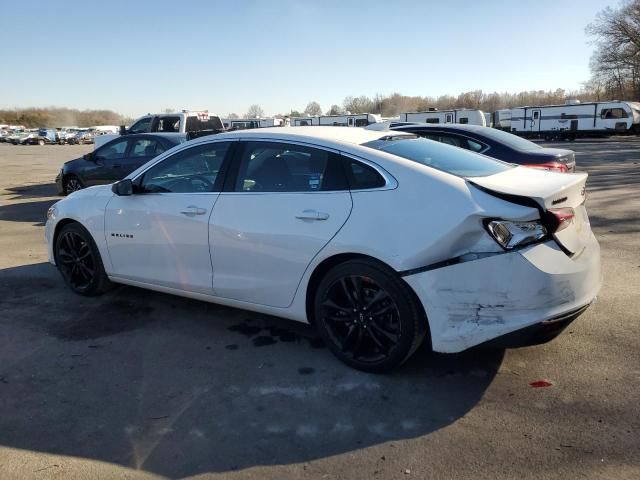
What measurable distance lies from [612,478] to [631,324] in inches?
82.4

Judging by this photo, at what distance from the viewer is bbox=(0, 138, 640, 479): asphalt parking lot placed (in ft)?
8.92

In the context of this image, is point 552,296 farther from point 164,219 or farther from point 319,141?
point 164,219

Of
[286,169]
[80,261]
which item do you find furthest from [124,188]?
[286,169]

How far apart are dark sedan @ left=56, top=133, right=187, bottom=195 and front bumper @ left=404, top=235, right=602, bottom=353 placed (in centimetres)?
859

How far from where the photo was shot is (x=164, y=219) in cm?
442

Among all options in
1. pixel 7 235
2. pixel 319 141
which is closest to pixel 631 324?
pixel 319 141

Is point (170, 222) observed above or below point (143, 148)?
below

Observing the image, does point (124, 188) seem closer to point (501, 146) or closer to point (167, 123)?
point (501, 146)

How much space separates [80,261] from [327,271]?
113 inches

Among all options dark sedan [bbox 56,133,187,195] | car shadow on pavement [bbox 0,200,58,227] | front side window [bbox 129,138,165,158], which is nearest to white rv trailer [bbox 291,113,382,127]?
car shadow on pavement [bbox 0,200,58,227]

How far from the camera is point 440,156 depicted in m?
3.94

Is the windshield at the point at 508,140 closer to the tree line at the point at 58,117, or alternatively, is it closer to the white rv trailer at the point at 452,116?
the white rv trailer at the point at 452,116

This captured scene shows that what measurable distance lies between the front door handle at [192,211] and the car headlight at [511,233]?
220 cm

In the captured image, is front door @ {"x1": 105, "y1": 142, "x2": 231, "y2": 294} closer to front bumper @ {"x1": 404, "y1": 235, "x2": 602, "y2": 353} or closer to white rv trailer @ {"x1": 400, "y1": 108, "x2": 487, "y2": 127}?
front bumper @ {"x1": 404, "y1": 235, "x2": 602, "y2": 353}
